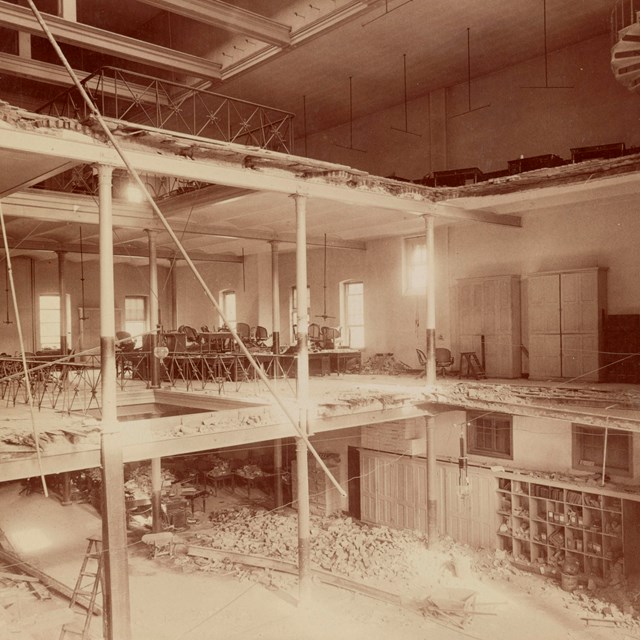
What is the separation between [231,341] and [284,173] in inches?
321

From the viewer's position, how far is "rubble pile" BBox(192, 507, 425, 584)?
12.4 metres

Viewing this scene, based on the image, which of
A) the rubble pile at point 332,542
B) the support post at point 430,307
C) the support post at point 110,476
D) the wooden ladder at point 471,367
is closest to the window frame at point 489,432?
the wooden ladder at point 471,367

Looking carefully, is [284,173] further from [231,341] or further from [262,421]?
[231,341]

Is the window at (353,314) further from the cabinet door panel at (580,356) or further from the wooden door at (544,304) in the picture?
the cabinet door panel at (580,356)

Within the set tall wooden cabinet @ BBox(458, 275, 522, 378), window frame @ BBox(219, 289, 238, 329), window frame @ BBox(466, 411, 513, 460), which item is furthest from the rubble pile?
window frame @ BBox(219, 289, 238, 329)

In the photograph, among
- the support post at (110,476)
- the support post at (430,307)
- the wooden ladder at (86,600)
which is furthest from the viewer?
the support post at (430,307)

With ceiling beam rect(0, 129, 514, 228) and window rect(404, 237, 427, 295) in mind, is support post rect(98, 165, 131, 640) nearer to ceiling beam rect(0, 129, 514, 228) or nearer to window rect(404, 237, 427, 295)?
ceiling beam rect(0, 129, 514, 228)

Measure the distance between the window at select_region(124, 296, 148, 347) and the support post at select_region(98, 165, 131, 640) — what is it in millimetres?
16245

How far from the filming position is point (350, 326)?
757 inches

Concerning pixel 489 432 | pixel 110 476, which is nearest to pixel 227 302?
pixel 489 432

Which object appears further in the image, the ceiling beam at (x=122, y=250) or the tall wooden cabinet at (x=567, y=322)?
the ceiling beam at (x=122, y=250)

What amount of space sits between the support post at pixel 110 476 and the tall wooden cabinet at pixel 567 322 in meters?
9.55

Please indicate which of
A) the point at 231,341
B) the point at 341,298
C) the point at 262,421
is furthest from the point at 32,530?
the point at 341,298

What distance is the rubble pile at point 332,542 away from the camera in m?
12.4
